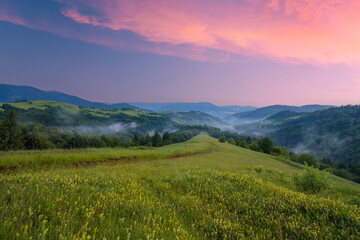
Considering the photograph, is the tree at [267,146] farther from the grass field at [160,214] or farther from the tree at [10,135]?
the tree at [10,135]

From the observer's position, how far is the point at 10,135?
4778 cm

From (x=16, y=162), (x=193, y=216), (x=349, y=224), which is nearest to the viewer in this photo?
(x=349, y=224)

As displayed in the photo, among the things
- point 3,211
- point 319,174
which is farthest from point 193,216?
point 319,174

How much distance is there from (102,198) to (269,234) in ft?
14.8

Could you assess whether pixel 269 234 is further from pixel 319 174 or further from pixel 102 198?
pixel 319 174

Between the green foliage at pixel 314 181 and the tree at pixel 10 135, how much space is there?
67.8 m

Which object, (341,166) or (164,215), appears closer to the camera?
(164,215)

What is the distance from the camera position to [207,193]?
6.38 metres

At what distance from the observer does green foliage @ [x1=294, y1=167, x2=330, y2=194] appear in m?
8.70

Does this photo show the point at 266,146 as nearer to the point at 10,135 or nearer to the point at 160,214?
the point at 160,214

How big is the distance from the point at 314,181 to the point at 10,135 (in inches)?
2833

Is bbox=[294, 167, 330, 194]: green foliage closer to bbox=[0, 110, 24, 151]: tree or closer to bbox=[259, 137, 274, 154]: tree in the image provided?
bbox=[0, 110, 24, 151]: tree

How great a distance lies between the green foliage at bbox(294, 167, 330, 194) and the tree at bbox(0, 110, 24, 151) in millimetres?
67780

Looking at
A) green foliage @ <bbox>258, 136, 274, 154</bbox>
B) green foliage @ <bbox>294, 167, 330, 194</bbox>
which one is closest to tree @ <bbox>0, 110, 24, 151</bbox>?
green foliage @ <bbox>294, 167, 330, 194</bbox>
